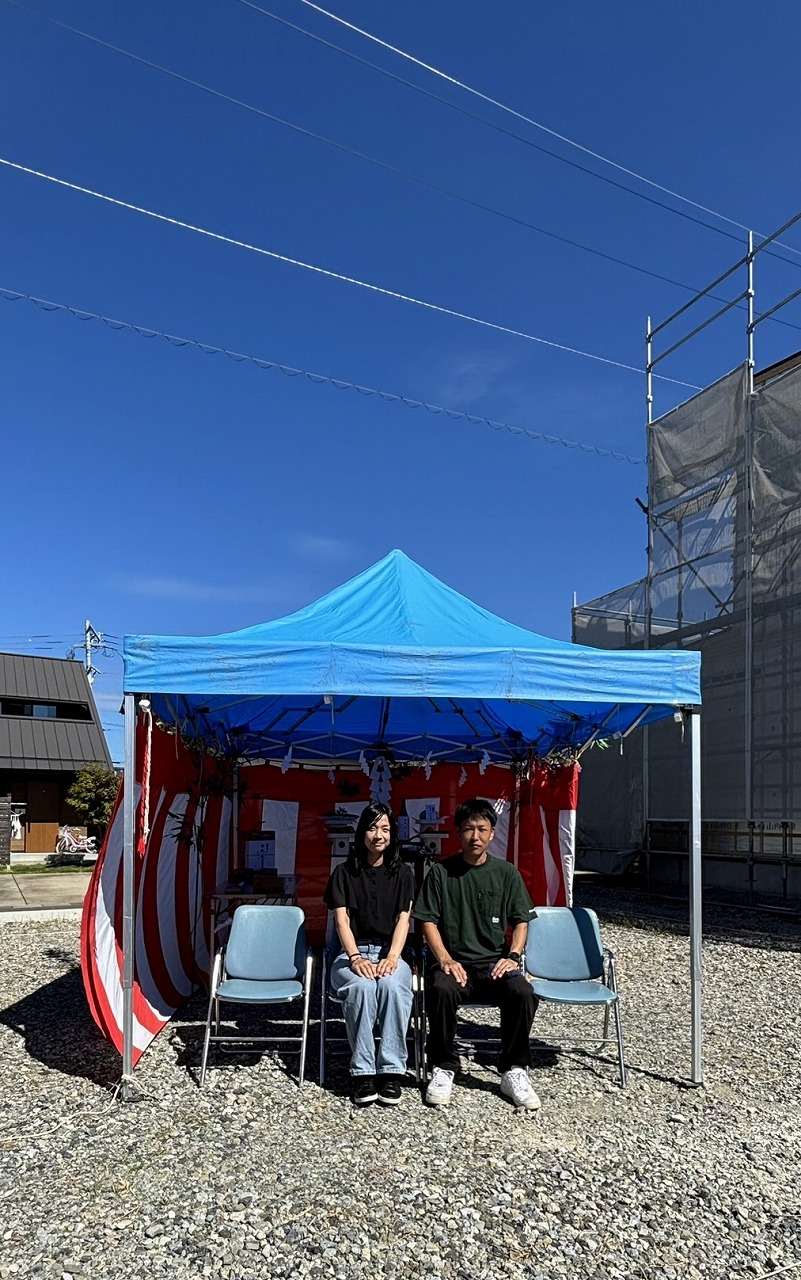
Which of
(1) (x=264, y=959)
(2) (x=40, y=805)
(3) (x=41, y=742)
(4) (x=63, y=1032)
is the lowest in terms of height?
Result: (4) (x=63, y=1032)

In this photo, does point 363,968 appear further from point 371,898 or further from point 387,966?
point 371,898

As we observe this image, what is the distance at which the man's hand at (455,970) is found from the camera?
4.51 m

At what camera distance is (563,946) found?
197 inches

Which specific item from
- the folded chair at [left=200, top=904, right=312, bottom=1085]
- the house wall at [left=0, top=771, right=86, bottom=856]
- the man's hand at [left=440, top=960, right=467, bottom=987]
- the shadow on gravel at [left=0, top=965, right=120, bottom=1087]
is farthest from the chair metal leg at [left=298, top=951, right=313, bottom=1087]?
the house wall at [left=0, top=771, right=86, bottom=856]

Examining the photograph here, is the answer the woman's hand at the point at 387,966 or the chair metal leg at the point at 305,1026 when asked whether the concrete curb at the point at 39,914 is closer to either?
the chair metal leg at the point at 305,1026

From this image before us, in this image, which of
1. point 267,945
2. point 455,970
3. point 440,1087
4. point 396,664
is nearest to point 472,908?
point 455,970

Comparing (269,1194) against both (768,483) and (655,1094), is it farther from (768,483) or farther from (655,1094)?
(768,483)

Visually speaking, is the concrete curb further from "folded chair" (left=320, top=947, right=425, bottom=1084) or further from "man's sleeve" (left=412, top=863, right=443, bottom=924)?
"man's sleeve" (left=412, top=863, right=443, bottom=924)

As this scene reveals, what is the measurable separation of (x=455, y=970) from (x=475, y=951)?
214 millimetres

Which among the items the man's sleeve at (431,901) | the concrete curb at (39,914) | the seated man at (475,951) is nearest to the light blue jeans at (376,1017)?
the seated man at (475,951)

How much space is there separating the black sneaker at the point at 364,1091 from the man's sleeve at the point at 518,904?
1040mm

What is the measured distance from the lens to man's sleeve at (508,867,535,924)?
188 inches

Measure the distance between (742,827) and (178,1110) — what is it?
10873 mm

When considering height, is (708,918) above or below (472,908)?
below
